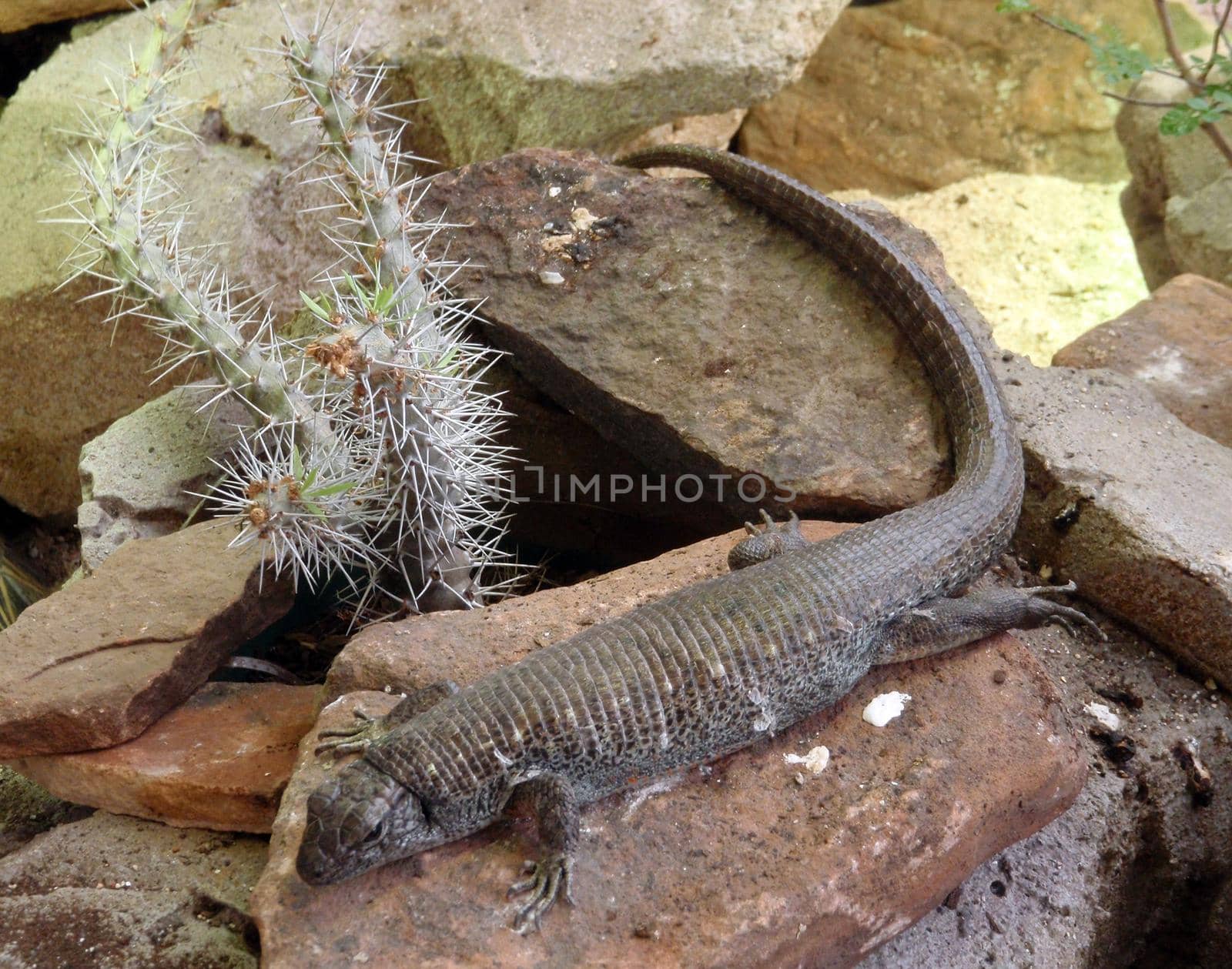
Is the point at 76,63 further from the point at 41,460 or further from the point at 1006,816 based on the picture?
the point at 1006,816

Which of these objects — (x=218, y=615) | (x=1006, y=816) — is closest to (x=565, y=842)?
(x=1006, y=816)

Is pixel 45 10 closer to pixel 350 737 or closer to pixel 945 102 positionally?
pixel 350 737

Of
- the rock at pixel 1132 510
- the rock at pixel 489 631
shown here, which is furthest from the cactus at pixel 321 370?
the rock at pixel 1132 510

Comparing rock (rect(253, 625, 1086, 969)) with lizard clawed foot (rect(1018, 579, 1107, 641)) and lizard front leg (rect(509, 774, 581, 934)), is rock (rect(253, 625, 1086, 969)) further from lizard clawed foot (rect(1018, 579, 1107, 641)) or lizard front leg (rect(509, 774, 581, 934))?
lizard clawed foot (rect(1018, 579, 1107, 641))

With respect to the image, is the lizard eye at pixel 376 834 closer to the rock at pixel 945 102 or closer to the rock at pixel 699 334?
the rock at pixel 699 334

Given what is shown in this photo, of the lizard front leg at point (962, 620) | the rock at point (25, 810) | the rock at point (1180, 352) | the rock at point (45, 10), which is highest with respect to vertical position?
the rock at point (45, 10)

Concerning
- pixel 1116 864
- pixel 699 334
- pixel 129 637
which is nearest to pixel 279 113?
pixel 699 334
